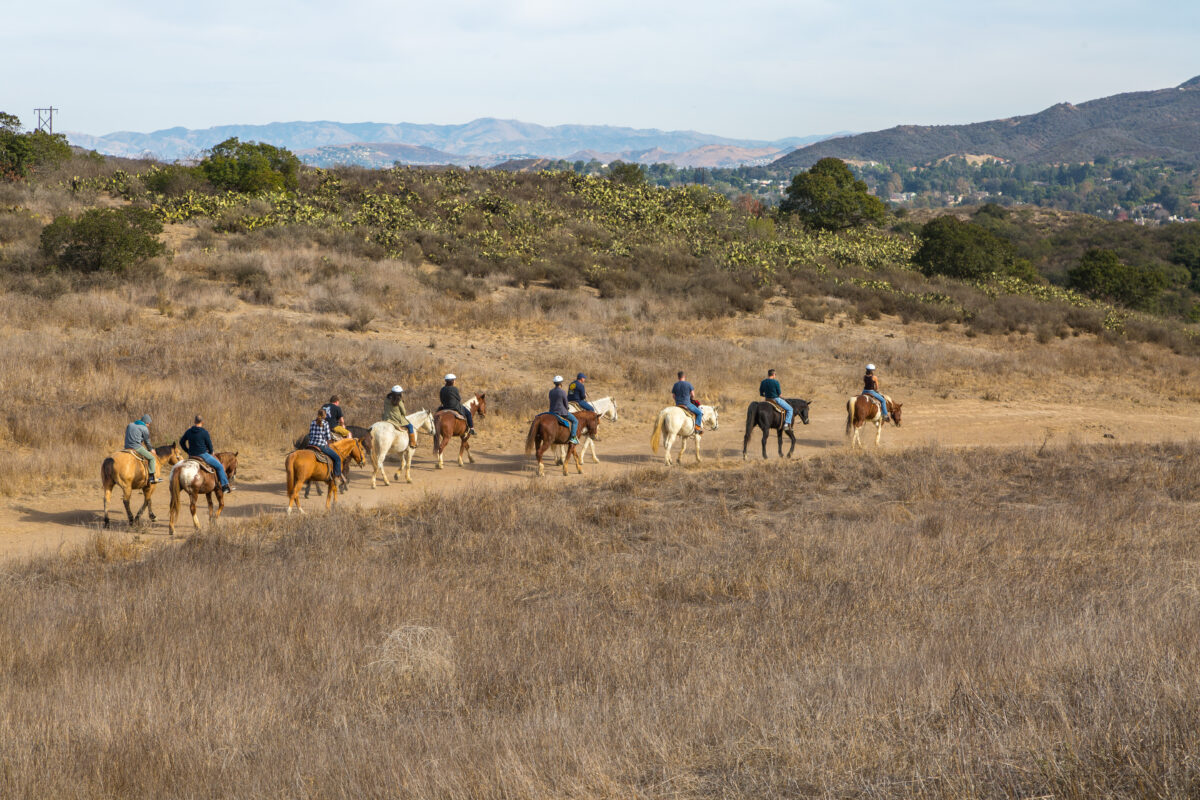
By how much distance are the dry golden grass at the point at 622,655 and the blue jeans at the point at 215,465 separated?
1220 mm

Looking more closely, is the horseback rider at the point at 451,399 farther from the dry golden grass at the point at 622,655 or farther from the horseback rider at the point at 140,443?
the horseback rider at the point at 140,443

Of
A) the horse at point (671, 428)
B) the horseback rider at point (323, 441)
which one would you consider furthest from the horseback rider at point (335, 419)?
the horse at point (671, 428)

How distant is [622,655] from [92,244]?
27438 millimetres

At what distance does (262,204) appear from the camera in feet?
127

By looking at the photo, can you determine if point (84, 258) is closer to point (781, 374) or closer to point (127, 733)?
point (781, 374)

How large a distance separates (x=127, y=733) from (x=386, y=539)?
22.6 feet

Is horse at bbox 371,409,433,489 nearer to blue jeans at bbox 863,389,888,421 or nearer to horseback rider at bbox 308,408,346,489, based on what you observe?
horseback rider at bbox 308,408,346,489

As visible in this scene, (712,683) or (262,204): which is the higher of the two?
(262,204)

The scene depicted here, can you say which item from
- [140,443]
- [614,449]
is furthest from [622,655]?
[614,449]

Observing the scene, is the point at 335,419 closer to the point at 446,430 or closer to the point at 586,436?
the point at 446,430

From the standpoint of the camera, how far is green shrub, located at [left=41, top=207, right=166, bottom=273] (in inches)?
1105

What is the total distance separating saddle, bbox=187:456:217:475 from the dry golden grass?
1387mm

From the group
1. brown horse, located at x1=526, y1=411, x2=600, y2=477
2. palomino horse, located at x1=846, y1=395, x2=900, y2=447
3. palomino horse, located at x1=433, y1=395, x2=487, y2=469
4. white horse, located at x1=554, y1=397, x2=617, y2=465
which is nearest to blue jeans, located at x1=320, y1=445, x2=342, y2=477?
palomino horse, located at x1=433, y1=395, x2=487, y2=469

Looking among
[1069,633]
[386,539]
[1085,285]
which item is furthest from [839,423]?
[1085,285]
